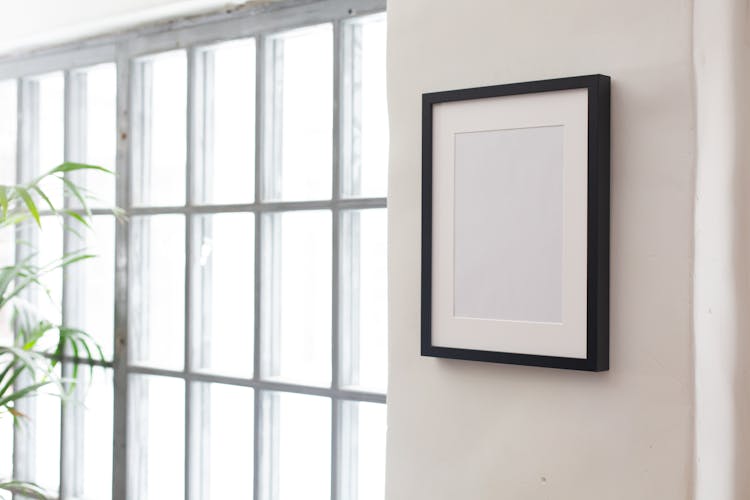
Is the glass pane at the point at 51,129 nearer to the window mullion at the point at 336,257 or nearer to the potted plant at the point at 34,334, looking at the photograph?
the potted plant at the point at 34,334

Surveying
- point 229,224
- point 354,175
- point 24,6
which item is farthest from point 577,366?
point 24,6

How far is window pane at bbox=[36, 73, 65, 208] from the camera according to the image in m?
2.42

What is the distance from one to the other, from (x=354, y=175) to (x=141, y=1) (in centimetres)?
65

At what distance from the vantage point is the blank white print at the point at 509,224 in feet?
4.56

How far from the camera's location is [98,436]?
2.33 m

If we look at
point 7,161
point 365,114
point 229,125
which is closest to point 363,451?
point 365,114

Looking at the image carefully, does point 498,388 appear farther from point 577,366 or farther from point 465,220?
point 465,220

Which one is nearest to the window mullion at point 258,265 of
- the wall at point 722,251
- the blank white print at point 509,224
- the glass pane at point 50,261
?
the blank white print at point 509,224

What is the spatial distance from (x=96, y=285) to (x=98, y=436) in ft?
1.23

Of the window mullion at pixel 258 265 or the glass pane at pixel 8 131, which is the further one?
the glass pane at pixel 8 131

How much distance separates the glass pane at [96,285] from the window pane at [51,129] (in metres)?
0.16

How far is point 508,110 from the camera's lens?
4.70ft

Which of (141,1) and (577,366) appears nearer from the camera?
(577,366)

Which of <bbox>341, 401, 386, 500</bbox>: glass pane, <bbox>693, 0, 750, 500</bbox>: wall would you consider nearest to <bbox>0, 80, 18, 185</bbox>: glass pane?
<bbox>341, 401, 386, 500</bbox>: glass pane
